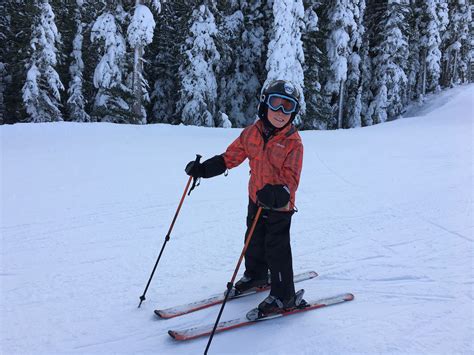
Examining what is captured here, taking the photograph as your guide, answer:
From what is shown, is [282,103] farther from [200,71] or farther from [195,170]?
[200,71]

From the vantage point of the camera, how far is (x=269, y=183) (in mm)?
3574

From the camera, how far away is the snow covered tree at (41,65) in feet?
68.4

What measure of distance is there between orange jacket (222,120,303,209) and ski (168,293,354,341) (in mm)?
963

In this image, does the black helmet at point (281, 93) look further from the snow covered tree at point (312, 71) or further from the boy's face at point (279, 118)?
the snow covered tree at point (312, 71)

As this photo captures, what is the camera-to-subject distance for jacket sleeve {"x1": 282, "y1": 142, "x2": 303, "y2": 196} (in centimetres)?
345

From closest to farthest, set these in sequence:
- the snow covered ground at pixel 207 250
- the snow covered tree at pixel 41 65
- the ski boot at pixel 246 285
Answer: the snow covered ground at pixel 207 250
the ski boot at pixel 246 285
the snow covered tree at pixel 41 65

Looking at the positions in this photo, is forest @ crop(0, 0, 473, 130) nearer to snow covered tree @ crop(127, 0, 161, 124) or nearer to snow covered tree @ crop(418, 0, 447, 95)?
snow covered tree @ crop(127, 0, 161, 124)

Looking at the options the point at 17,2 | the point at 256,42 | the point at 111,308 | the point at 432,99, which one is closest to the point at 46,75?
the point at 17,2

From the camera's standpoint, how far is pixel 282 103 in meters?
3.51

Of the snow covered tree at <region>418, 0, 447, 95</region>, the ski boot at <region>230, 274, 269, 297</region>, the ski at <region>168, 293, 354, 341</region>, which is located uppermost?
the snow covered tree at <region>418, 0, 447, 95</region>

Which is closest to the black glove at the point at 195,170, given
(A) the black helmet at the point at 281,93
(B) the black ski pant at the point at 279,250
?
(B) the black ski pant at the point at 279,250

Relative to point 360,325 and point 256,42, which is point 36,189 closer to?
point 360,325

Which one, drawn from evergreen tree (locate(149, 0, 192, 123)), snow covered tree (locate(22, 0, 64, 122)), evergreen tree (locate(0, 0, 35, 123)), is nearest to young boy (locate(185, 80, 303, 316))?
snow covered tree (locate(22, 0, 64, 122))

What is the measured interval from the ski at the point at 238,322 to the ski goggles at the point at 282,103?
5.80 ft
